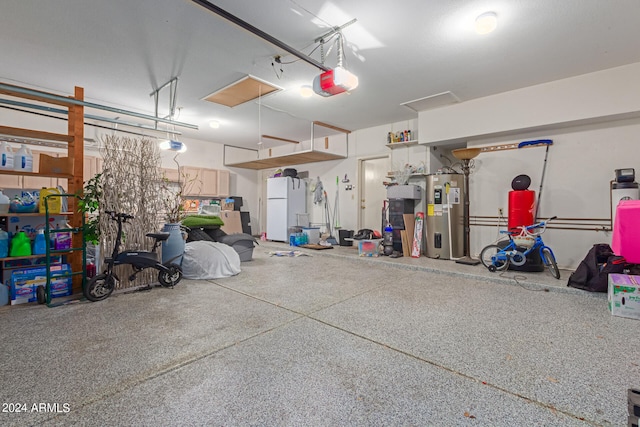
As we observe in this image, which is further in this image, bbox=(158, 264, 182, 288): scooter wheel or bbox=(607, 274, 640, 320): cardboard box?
bbox=(158, 264, 182, 288): scooter wheel

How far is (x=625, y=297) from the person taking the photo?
105 inches

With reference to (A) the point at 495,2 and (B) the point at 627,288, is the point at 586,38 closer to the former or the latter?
(A) the point at 495,2

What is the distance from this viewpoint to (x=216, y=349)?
2.02 meters

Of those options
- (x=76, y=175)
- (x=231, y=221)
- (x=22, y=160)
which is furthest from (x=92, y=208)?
(x=231, y=221)

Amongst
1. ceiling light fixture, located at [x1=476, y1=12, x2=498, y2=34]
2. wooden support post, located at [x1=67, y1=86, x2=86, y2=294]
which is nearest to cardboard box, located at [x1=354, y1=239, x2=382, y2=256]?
ceiling light fixture, located at [x1=476, y1=12, x2=498, y2=34]

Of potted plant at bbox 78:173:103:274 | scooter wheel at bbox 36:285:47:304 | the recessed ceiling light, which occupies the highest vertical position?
the recessed ceiling light

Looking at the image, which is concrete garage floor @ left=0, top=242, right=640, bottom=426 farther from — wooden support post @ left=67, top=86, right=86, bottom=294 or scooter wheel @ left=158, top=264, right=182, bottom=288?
wooden support post @ left=67, top=86, right=86, bottom=294

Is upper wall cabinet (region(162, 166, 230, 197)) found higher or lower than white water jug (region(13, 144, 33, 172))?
higher

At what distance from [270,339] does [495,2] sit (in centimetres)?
366

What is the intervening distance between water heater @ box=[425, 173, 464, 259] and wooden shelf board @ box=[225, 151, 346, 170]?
2879mm

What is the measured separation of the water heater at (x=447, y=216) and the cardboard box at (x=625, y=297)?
8.92ft

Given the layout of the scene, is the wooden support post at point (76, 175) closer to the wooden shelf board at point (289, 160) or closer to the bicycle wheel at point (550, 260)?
the wooden shelf board at point (289, 160)

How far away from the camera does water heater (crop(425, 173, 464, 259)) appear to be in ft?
17.9

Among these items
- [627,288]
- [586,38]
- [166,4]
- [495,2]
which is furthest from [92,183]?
[586,38]
